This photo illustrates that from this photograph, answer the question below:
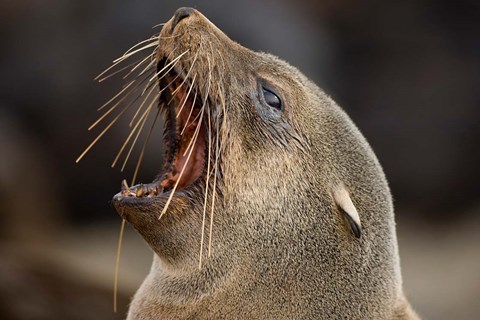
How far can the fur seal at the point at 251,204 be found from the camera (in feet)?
11.5

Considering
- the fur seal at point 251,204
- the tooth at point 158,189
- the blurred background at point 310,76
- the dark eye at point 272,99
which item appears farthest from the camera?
the blurred background at point 310,76

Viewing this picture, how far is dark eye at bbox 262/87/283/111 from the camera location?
3.79 metres

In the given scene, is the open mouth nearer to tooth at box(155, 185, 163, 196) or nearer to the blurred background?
tooth at box(155, 185, 163, 196)

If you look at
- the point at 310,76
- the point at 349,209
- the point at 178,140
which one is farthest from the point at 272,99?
the point at 310,76

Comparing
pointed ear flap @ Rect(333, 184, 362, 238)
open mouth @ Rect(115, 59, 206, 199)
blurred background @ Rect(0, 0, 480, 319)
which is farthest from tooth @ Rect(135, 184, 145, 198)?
blurred background @ Rect(0, 0, 480, 319)

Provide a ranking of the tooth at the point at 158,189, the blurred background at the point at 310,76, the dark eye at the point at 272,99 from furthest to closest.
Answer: the blurred background at the point at 310,76, the dark eye at the point at 272,99, the tooth at the point at 158,189

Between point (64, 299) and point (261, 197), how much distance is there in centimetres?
404

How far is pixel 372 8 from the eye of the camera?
12.2 meters

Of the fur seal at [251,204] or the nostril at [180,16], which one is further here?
the nostril at [180,16]

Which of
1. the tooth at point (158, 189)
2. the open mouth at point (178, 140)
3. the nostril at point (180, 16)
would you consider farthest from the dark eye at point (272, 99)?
the tooth at point (158, 189)

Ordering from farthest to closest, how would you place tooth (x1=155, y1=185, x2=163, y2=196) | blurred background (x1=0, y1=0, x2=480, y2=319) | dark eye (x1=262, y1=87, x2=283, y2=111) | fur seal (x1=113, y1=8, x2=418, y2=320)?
blurred background (x1=0, y1=0, x2=480, y2=319), dark eye (x1=262, y1=87, x2=283, y2=111), tooth (x1=155, y1=185, x2=163, y2=196), fur seal (x1=113, y1=8, x2=418, y2=320)

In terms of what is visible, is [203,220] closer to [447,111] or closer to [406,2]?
[447,111]

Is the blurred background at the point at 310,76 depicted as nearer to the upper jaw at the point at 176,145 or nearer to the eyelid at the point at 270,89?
the upper jaw at the point at 176,145

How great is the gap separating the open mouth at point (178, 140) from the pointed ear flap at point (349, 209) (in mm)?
624
